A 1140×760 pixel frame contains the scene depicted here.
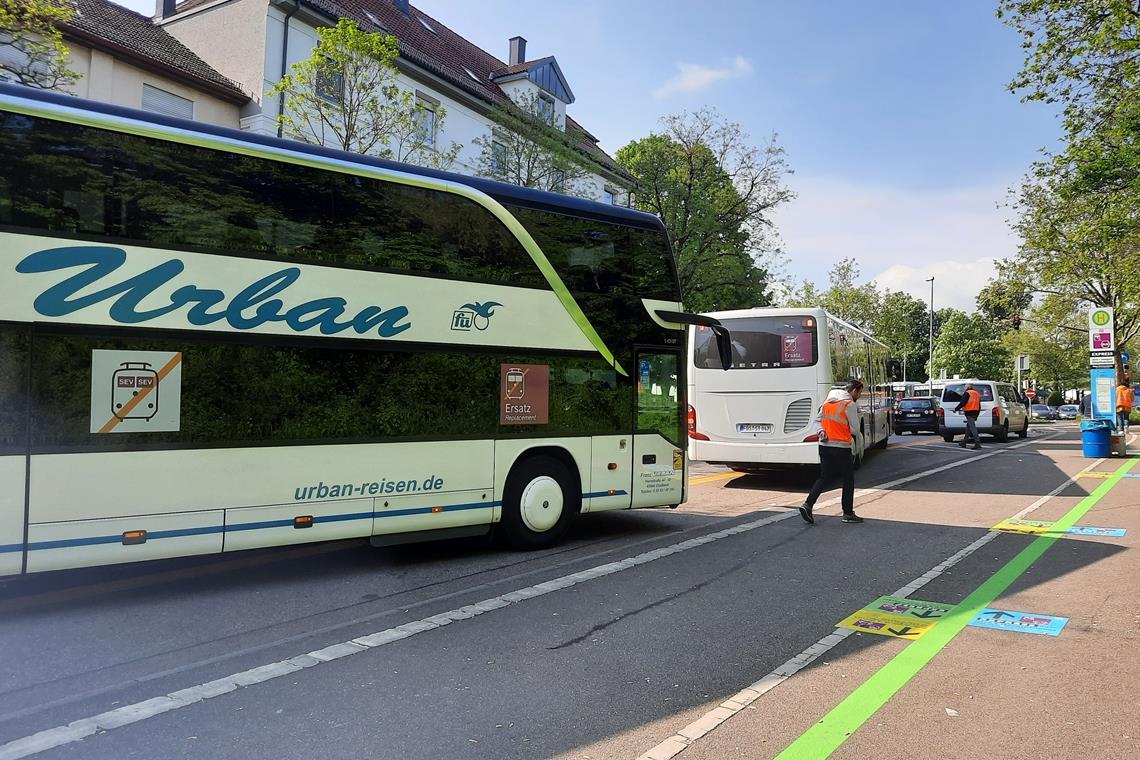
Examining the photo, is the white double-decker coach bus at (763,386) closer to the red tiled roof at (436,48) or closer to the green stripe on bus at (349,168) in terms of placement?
the green stripe on bus at (349,168)

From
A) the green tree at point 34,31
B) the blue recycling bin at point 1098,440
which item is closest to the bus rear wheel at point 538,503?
the green tree at point 34,31

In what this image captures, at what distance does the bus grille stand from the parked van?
13885 millimetres

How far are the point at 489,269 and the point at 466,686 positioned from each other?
4.23 meters

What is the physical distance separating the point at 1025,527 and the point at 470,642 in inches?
296

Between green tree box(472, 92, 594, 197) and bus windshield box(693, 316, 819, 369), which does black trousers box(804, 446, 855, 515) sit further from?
green tree box(472, 92, 594, 197)

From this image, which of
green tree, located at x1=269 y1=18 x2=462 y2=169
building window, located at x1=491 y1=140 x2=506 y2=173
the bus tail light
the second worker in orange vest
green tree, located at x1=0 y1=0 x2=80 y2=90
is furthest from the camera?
building window, located at x1=491 y1=140 x2=506 y2=173

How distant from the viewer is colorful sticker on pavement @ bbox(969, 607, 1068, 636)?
16.8 ft

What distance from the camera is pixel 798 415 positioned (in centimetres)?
1224

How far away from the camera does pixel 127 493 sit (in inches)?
215

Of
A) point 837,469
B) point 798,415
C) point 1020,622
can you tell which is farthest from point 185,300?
point 798,415

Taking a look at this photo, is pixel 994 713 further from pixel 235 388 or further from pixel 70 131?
pixel 70 131

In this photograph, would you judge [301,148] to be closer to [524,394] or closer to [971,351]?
A: [524,394]

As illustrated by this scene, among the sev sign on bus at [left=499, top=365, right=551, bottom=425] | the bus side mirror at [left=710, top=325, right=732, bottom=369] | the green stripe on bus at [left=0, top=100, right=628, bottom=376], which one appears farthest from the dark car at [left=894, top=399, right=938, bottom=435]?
the sev sign on bus at [left=499, top=365, right=551, bottom=425]

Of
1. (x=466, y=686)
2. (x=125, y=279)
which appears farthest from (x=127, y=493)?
(x=466, y=686)
